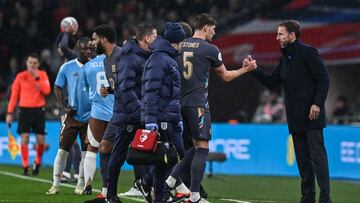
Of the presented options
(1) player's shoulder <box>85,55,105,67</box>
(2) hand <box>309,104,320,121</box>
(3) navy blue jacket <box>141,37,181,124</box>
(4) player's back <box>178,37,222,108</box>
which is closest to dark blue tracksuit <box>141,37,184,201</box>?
(3) navy blue jacket <box>141,37,181,124</box>

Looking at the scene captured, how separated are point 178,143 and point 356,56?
14678 millimetres

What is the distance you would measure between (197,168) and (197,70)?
1181mm

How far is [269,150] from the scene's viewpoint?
22203 mm

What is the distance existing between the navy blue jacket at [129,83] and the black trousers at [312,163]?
1.99 metres

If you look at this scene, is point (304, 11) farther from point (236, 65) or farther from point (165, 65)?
point (165, 65)

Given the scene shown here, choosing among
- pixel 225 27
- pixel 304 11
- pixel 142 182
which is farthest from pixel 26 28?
pixel 142 182

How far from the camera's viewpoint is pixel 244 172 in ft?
73.4

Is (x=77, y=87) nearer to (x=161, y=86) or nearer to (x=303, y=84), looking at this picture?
(x=161, y=86)

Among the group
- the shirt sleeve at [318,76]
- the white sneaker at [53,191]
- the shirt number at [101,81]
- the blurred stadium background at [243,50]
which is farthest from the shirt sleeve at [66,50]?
the blurred stadium background at [243,50]

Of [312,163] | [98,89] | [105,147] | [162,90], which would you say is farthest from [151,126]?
[98,89]

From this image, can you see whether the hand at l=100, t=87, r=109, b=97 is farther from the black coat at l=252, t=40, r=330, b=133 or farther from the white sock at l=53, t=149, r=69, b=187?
the black coat at l=252, t=40, r=330, b=133

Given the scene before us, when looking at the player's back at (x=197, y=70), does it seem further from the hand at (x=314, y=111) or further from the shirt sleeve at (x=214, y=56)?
the hand at (x=314, y=111)

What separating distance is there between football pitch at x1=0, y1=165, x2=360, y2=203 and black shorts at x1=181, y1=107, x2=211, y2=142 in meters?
1.57

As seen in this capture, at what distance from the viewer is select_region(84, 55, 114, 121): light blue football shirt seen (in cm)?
1461
